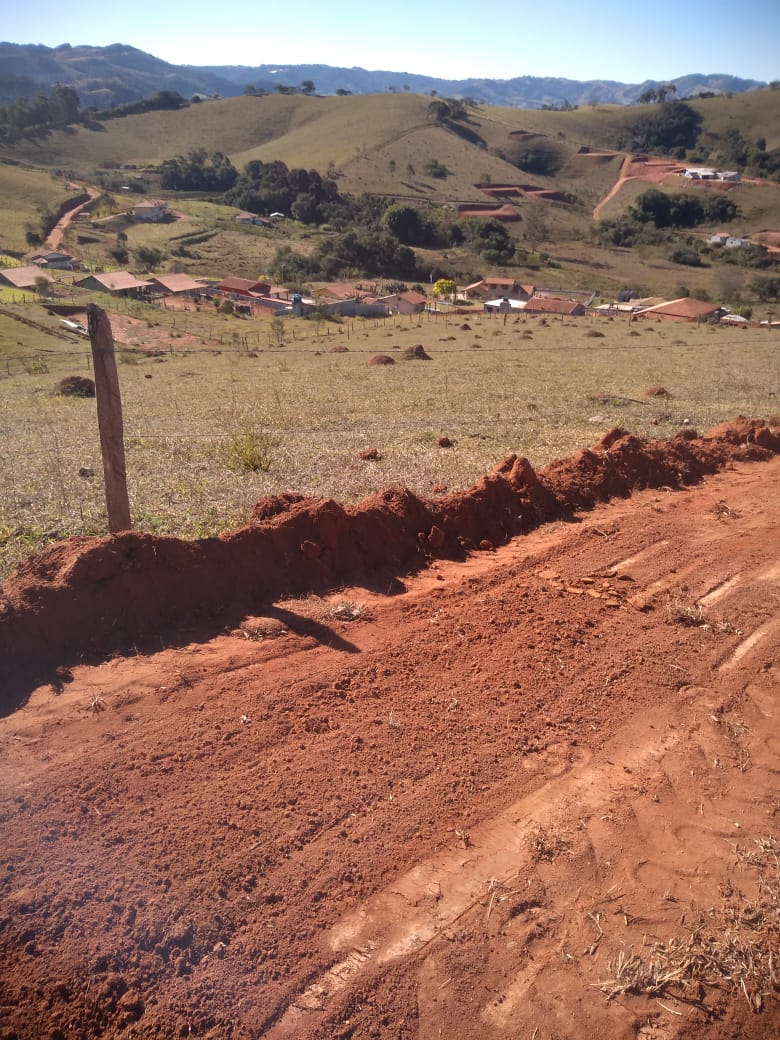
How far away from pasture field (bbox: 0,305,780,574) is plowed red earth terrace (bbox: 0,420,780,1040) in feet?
6.35

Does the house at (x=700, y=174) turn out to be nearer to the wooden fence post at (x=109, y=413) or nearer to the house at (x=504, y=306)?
the house at (x=504, y=306)

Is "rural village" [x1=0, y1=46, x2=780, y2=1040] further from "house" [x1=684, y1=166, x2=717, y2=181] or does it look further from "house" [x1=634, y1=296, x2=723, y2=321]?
"house" [x1=684, y1=166, x2=717, y2=181]

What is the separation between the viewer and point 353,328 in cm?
4572

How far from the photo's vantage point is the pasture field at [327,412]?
930cm

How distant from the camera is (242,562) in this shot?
21.5ft

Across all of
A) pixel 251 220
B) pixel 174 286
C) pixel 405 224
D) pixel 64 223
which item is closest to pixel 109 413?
pixel 174 286

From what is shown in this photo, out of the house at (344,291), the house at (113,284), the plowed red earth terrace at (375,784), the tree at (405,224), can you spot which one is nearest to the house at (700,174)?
the tree at (405,224)

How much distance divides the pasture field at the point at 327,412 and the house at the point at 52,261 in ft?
93.7

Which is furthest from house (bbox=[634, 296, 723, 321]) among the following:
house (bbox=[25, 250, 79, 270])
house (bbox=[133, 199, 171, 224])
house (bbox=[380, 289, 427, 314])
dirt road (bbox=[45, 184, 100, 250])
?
house (bbox=[133, 199, 171, 224])

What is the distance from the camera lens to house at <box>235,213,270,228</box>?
281 feet

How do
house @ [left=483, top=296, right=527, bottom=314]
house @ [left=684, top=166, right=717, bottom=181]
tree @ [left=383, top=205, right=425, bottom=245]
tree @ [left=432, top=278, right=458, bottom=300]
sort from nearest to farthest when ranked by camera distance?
1. house @ [left=483, top=296, right=527, bottom=314]
2. tree @ [left=432, top=278, right=458, bottom=300]
3. tree @ [left=383, top=205, right=425, bottom=245]
4. house @ [left=684, top=166, right=717, bottom=181]

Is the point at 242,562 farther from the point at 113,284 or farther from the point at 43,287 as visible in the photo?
the point at 113,284

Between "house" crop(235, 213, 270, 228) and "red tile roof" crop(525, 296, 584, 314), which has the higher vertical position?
"house" crop(235, 213, 270, 228)

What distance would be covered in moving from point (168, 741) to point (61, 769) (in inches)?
26.0
